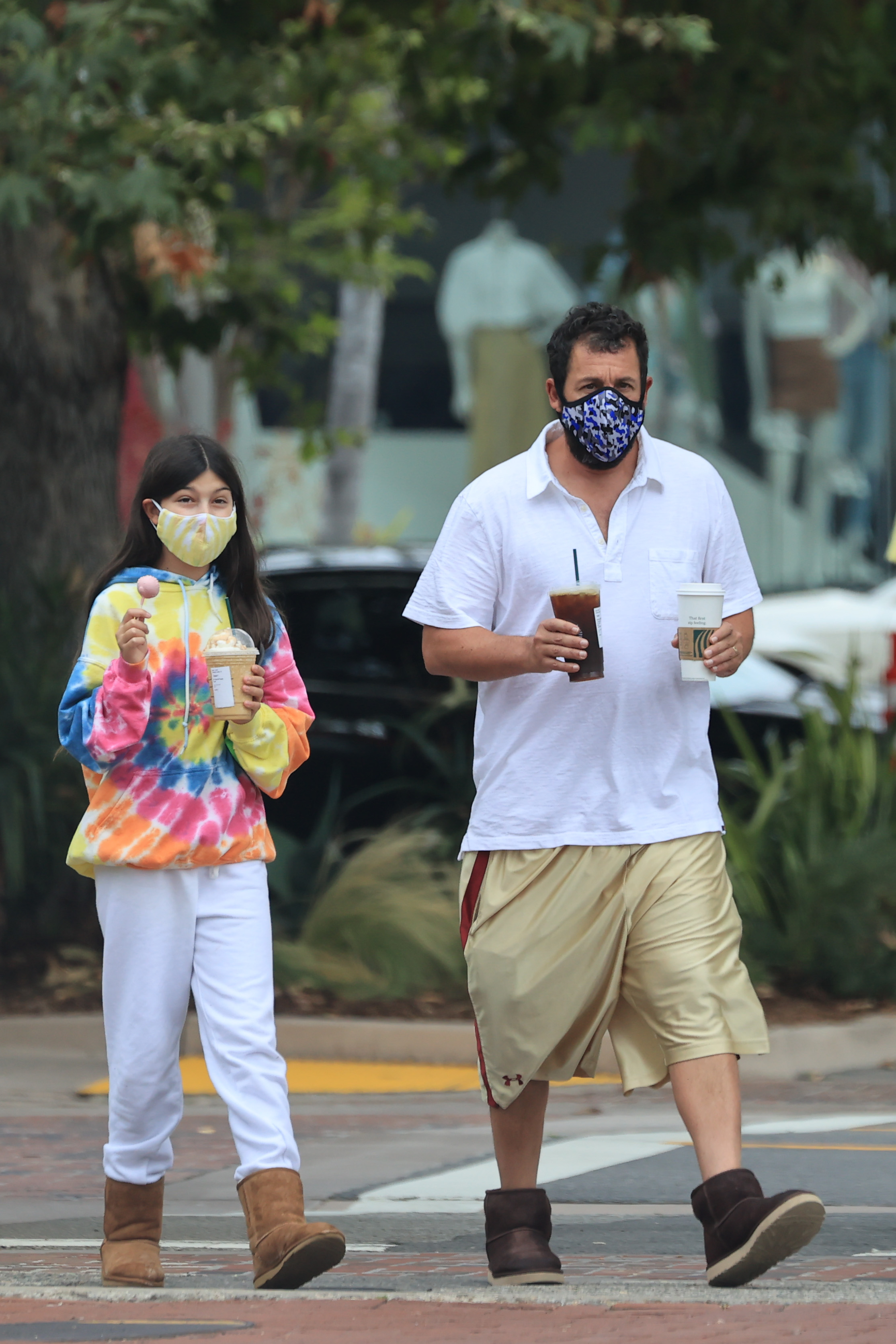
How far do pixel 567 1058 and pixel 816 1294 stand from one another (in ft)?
2.25

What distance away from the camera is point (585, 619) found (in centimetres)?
451

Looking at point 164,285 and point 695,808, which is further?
point 164,285

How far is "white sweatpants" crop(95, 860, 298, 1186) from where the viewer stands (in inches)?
179

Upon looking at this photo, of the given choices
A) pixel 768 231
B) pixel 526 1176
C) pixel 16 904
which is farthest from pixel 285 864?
pixel 526 1176

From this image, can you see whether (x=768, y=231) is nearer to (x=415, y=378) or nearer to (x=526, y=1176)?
(x=526, y=1176)

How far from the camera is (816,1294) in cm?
451

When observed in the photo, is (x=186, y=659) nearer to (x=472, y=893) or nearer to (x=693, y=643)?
(x=472, y=893)

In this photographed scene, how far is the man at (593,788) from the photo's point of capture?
4652 millimetres

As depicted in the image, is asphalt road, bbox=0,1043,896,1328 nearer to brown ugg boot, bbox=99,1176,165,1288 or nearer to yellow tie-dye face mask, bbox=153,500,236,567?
brown ugg boot, bbox=99,1176,165,1288

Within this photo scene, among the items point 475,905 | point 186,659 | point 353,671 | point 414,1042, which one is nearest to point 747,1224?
point 475,905

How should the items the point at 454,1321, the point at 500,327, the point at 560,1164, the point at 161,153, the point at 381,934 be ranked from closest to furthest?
the point at 454,1321
the point at 560,1164
the point at 161,153
the point at 381,934
the point at 500,327

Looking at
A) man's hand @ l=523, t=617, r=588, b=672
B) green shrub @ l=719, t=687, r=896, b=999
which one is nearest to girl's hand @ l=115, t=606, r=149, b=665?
man's hand @ l=523, t=617, r=588, b=672

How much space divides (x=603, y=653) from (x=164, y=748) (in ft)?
3.02

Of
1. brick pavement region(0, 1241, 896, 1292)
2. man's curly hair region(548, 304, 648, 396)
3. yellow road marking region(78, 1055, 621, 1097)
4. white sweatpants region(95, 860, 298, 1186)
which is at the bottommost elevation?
yellow road marking region(78, 1055, 621, 1097)
